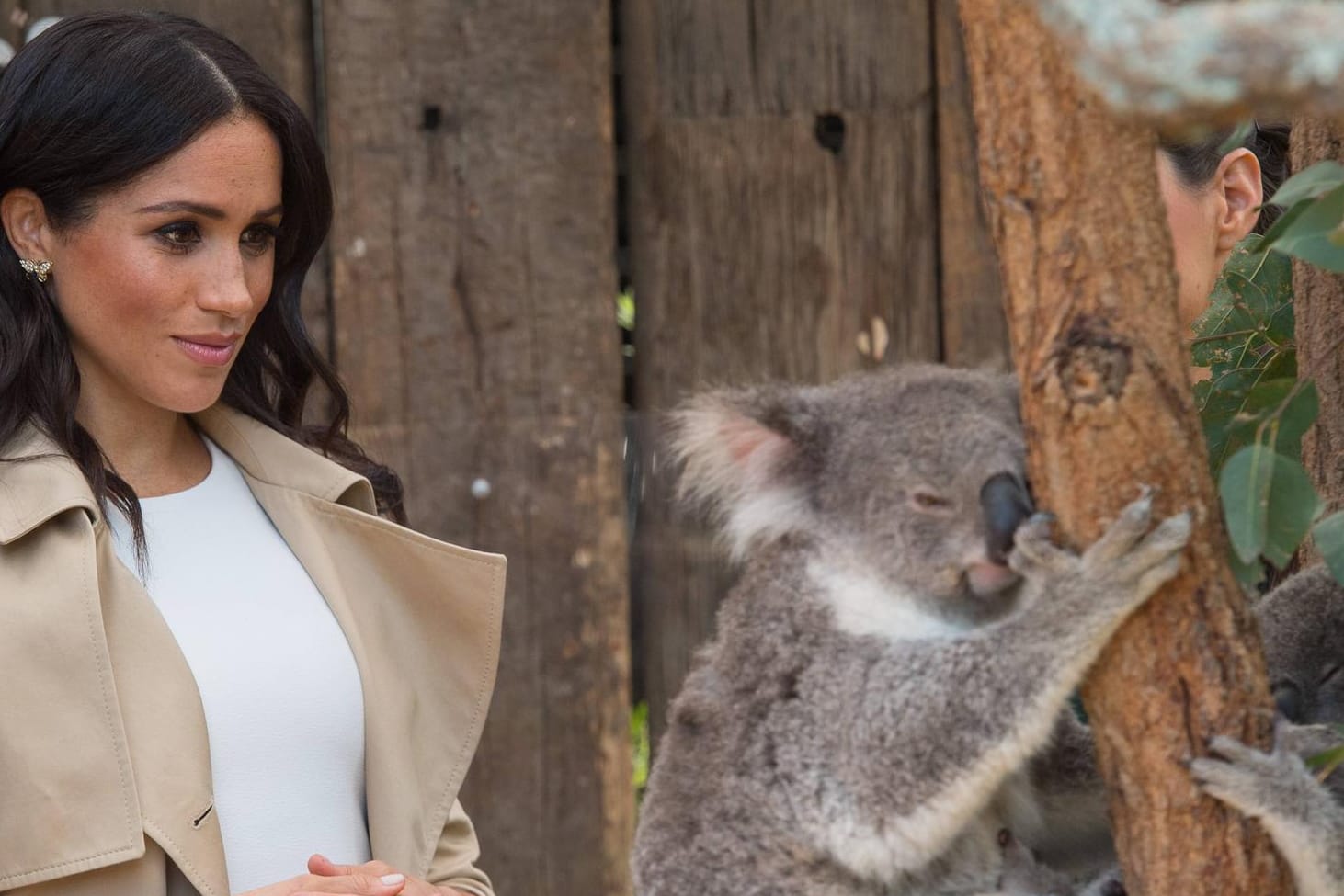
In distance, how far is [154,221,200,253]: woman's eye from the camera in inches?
93.0

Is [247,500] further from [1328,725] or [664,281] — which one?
[1328,725]

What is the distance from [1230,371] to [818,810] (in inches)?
33.4

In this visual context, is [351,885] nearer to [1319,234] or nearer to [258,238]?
[258,238]

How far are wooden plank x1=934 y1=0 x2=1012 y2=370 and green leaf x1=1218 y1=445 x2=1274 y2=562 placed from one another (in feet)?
7.16

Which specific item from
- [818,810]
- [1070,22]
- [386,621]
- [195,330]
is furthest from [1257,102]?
[386,621]

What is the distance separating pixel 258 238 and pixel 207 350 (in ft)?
0.71

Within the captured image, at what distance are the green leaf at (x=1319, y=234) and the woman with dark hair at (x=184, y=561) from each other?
1.49 metres

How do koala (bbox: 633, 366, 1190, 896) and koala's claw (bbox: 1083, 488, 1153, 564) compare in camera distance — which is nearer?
koala's claw (bbox: 1083, 488, 1153, 564)

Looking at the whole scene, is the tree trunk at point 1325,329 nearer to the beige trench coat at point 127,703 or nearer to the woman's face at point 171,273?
the beige trench coat at point 127,703

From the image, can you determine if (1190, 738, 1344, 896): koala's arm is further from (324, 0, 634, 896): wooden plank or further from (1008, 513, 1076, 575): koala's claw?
(324, 0, 634, 896): wooden plank

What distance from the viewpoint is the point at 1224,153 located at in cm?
248

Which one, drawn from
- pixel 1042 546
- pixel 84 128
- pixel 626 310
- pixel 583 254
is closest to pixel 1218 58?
pixel 1042 546

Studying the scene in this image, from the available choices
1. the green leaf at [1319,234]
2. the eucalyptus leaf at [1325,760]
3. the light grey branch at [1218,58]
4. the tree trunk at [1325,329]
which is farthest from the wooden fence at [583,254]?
the light grey branch at [1218,58]

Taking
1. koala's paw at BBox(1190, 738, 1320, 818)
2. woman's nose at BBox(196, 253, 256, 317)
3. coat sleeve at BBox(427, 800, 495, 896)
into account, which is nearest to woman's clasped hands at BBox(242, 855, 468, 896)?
coat sleeve at BBox(427, 800, 495, 896)
